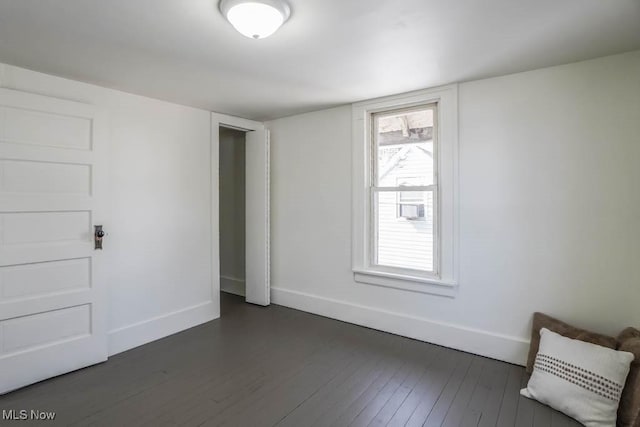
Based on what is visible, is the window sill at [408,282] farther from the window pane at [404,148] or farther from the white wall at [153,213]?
the white wall at [153,213]

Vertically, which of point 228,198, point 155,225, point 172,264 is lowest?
point 172,264

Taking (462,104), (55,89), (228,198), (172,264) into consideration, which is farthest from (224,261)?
(462,104)

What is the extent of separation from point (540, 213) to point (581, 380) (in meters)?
1.19

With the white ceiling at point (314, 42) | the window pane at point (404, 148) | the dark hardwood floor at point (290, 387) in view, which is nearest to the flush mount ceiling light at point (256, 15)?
the white ceiling at point (314, 42)

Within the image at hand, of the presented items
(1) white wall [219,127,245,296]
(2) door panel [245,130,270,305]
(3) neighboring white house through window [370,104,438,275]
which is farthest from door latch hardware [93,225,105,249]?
(3) neighboring white house through window [370,104,438,275]

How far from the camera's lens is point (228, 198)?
5.07 metres

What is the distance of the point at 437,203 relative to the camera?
3.11 m

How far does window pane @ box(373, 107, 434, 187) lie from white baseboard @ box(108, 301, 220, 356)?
2.37 m

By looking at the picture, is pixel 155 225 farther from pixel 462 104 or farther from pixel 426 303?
pixel 462 104

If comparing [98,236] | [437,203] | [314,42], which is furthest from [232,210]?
[314,42]

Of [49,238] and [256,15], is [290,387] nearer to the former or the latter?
[49,238]

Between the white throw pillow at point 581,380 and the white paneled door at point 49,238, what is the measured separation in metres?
3.38

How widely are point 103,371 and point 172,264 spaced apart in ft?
3.61

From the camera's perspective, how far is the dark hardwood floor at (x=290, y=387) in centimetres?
208
